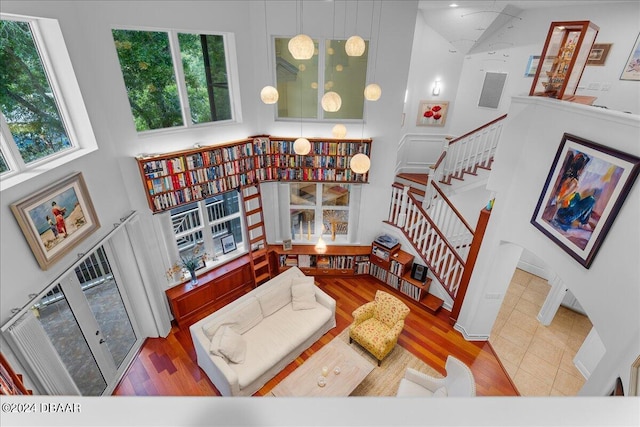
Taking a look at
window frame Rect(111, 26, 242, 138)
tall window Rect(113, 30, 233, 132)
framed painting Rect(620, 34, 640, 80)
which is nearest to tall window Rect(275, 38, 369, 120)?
window frame Rect(111, 26, 242, 138)

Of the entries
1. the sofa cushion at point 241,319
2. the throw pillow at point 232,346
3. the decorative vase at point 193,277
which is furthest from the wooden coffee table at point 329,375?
the decorative vase at point 193,277

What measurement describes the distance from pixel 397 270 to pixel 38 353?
5.37 m

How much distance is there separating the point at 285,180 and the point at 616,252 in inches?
190

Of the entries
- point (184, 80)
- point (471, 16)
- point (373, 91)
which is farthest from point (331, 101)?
point (471, 16)

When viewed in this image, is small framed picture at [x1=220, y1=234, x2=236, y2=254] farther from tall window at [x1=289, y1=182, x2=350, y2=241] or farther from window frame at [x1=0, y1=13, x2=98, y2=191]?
window frame at [x1=0, y1=13, x2=98, y2=191]

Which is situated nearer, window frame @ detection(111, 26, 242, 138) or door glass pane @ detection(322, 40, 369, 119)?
window frame @ detection(111, 26, 242, 138)

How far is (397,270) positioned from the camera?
20.3 feet

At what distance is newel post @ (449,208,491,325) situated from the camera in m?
4.73

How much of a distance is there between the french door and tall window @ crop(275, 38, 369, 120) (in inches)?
152

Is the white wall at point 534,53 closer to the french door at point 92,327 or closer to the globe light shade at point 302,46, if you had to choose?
the globe light shade at point 302,46

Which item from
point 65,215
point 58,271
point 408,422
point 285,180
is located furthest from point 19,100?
point 408,422

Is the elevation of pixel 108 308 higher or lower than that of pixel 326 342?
higher

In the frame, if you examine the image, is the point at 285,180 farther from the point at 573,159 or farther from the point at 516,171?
the point at 573,159

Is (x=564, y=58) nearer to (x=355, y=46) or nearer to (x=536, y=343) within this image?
(x=355, y=46)
